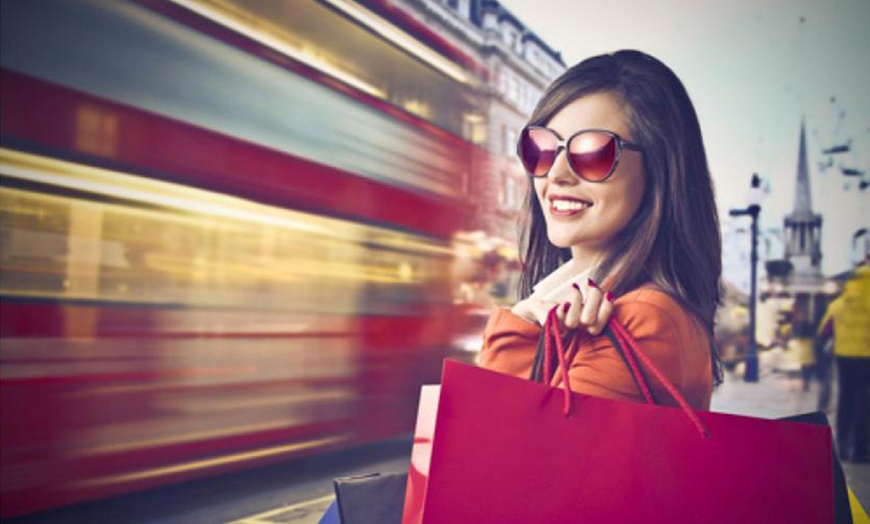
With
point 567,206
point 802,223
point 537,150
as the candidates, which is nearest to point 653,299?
point 567,206

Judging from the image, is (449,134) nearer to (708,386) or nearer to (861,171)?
(861,171)

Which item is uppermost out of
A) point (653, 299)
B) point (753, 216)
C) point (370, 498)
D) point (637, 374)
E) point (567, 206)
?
point (753, 216)

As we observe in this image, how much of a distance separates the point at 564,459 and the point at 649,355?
0.27 metres

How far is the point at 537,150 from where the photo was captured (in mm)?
1359

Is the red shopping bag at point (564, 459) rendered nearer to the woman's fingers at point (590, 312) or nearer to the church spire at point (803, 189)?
the woman's fingers at point (590, 312)

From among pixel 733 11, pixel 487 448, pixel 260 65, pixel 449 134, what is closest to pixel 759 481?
pixel 487 448

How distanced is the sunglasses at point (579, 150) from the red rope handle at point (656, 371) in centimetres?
27

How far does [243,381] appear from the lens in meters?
3.46

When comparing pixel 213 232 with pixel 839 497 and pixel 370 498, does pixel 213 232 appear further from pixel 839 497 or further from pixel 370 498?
pixel 839 497

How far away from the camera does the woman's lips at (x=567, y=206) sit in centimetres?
136

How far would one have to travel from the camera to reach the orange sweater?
1178mm

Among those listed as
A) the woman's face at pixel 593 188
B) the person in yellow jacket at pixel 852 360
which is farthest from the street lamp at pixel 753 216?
the woman's face at pixel 593 188

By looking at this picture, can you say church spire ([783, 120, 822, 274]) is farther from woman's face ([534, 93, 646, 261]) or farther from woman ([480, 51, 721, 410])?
woman's face ([534, 93, 646, 261])

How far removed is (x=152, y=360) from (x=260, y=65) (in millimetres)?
1351
